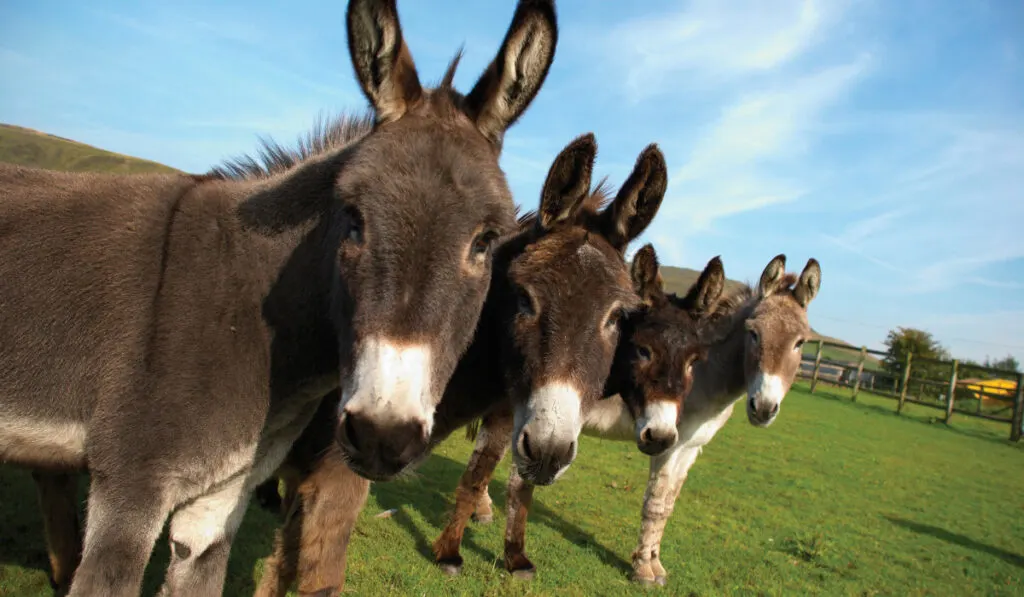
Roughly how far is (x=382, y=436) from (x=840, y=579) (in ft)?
24.6

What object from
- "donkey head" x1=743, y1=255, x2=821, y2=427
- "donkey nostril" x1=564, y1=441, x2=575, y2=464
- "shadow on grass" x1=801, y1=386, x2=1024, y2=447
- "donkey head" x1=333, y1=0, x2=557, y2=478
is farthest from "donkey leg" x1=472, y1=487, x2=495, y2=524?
"shadow on grass" x1=801, y1=386, x2=1024, y2=447

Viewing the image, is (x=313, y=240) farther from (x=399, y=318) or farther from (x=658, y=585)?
(x=658, y=585)

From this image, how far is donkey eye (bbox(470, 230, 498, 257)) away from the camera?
2.25 meters

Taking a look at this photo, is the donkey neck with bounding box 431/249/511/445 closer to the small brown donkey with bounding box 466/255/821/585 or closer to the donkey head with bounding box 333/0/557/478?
the donkey head with bounding box 333/0/557/478

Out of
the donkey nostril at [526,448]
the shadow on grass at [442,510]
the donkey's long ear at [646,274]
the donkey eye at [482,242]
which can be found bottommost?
the shadow on grass at [442,510]

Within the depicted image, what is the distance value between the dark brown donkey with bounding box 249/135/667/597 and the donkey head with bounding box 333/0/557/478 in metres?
0.91

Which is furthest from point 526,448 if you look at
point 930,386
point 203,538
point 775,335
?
point 930,386

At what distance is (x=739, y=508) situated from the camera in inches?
362

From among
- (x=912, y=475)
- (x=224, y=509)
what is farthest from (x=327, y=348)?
(x=912, y=475)

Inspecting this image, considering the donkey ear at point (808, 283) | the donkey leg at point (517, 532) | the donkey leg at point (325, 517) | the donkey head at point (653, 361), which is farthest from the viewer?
the donkey ear at point (808, 283)

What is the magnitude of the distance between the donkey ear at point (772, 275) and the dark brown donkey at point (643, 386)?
209 cm

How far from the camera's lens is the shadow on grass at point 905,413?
2345 cm

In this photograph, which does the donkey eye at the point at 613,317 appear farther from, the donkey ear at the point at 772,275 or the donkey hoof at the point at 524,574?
the donkey ear at the point at 772,275

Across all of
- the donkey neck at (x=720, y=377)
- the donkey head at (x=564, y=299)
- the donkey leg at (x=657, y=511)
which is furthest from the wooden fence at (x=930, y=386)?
the donkey head at (x=564, y=299)
